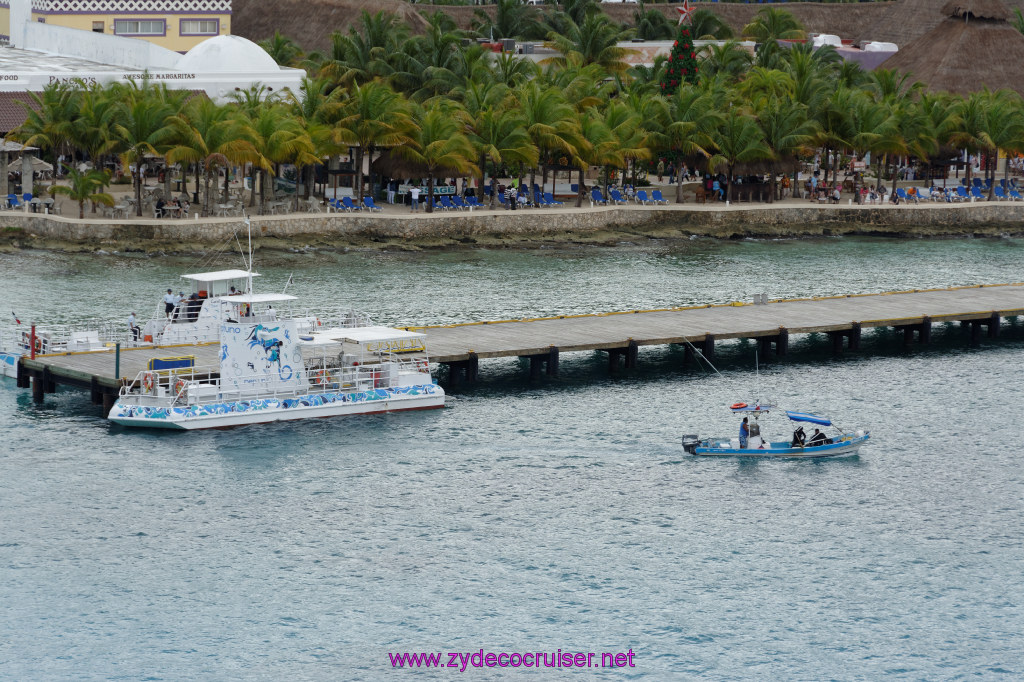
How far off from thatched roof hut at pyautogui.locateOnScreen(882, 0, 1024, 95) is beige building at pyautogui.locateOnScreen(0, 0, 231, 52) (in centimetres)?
5416

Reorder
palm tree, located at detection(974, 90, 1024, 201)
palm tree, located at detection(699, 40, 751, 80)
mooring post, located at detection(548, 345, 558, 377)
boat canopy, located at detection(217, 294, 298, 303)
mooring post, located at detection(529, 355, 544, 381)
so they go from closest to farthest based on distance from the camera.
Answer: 1. boat canopy, located at detection(217, 294, 298, 303)
2. mooring post, located at detection(548, 345, 558, 377)
3. mooring post, located at detection(529, 355, 544, 381)
4. palm tree, located at detection(974, 90, 1024, 201)
5. palm tree, located at detection(699, 40, 751, 80)

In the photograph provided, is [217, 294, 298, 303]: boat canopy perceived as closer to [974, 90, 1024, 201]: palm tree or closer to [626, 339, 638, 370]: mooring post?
[626, 339, 638, 370]: mooring post

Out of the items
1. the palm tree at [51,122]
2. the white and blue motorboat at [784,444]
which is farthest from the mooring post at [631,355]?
the palm tree at [51,122]

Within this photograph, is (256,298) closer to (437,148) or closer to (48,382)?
(48,382)

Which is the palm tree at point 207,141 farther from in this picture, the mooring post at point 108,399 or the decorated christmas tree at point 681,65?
the mooring post at point 108,399

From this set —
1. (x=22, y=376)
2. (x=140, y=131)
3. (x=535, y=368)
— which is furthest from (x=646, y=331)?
(x=140, y=131)

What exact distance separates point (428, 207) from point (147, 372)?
4406cm

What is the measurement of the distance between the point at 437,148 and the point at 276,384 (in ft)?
135

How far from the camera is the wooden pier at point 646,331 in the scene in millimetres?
54781

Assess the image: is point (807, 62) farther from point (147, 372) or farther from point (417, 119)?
point (147, 372)

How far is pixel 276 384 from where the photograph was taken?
52.8m

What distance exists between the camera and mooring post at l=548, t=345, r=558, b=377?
59.1m

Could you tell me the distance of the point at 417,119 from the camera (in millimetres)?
95812

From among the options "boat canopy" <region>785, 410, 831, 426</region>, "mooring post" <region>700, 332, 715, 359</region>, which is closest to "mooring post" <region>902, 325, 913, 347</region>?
"mooring post" <region>700, 332, 715, 359</region>
